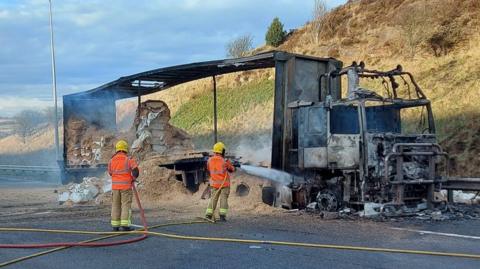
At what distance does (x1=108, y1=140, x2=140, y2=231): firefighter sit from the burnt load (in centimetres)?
380

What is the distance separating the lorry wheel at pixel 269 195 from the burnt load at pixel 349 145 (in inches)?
15.0

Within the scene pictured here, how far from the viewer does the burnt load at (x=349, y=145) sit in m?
11.4

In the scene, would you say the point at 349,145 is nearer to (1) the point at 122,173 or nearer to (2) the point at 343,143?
(2) the point at 343,143

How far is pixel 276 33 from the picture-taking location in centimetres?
4400

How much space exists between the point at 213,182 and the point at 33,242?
12.0 ft

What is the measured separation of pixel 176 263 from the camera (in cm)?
763

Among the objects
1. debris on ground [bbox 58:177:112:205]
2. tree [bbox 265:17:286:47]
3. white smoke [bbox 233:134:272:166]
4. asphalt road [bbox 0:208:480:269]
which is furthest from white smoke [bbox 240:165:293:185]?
tree [bbox 265:17:286:47]

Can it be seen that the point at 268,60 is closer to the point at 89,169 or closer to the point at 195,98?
the point at 89,169

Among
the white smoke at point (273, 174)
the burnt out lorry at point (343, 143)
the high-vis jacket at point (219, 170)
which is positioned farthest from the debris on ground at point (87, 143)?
the high-vis jacket at point (219, 170)

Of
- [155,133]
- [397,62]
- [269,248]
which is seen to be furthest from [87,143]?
[397,62]

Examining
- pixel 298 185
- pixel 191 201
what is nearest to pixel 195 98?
pixel 191 201

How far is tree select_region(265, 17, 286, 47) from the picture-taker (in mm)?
44000

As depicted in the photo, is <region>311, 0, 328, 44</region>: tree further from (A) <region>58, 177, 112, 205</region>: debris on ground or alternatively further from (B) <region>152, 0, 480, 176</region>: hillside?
(A) <region>58, 177, 112, 205</region>: debris on ground

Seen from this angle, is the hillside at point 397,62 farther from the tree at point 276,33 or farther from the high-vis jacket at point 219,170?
the high-vis jacket at point 219,170
